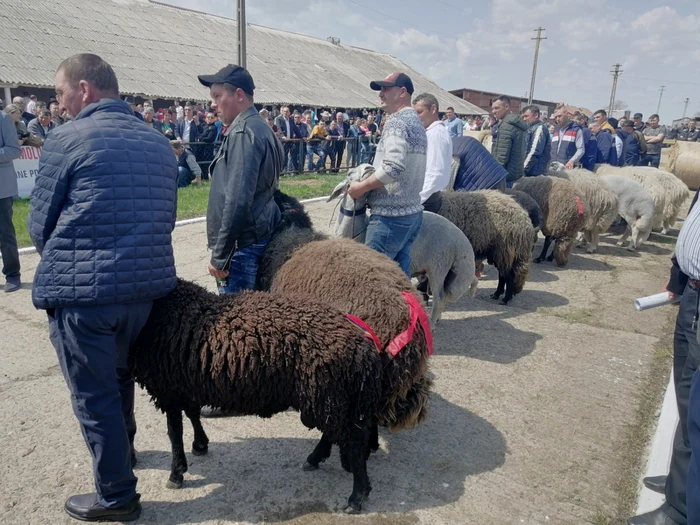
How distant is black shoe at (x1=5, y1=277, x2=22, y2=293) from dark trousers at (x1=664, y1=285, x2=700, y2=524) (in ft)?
20.8

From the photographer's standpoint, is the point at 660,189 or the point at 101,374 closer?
the point at 101,374

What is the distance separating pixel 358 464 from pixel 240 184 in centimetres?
183

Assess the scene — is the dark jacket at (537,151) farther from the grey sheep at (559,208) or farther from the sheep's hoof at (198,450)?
the sheep's hoof at (198,450)

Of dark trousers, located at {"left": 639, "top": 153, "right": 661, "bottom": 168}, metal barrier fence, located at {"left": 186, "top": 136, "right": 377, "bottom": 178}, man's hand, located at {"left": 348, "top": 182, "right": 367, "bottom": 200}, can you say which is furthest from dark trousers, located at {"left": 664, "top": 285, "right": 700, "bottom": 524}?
dark trousers, located at {"left": 639, "top": 153, "right": 661, "bottom": 168}

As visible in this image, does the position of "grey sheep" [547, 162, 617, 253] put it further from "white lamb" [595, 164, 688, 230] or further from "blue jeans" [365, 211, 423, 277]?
"blue jeans" [365, 211, 423, 277]

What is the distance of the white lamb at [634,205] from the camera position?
363 inches

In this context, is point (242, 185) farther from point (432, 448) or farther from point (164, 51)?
point (164, 51)

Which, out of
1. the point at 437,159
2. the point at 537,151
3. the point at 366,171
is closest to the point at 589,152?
the point at 537,151

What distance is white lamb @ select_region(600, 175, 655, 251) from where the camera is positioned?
363 inches

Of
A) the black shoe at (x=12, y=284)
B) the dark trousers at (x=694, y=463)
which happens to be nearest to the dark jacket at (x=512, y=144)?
the dark trousers at (x=694, y=463)

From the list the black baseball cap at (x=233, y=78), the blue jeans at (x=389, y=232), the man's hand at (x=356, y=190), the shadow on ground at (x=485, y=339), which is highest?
the black baseball cap at (x=233, y=78)

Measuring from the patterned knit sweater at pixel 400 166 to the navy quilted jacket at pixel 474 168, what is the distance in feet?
10.3

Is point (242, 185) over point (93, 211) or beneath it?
over

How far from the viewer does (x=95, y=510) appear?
102 inches
